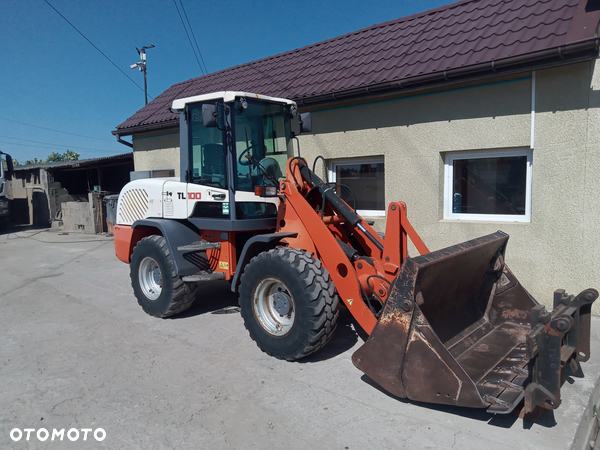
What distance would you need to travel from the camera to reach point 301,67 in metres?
8.56

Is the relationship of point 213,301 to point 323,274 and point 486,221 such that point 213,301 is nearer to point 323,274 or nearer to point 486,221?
point 323,274

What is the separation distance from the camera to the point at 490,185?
6164 millimetres

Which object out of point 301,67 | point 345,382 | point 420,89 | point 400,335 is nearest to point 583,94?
point 420,89

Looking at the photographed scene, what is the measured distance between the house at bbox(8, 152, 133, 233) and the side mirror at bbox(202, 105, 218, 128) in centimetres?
1245

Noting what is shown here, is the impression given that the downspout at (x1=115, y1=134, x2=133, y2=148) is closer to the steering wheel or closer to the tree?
the steering wheel

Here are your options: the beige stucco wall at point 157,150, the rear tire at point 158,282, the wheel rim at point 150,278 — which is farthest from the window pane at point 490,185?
the beige stucco wall at point 157,150

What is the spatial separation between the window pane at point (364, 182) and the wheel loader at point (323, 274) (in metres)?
2.19

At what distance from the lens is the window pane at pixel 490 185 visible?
5.93 metres

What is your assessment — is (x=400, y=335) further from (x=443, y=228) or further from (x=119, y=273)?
(x=119, y=273)

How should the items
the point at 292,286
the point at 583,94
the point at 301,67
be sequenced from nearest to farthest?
the point at 292,286, the point at 583,94, the point at 301,67

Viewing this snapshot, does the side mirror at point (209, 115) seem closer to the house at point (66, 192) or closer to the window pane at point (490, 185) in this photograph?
the window pane at point (490, 185)

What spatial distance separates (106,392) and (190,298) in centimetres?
187

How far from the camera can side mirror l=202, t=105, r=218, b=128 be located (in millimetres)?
4422

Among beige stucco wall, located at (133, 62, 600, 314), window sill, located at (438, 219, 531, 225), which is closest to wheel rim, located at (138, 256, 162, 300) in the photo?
beige stucco wall, located at (133, 62, 600, 314)
